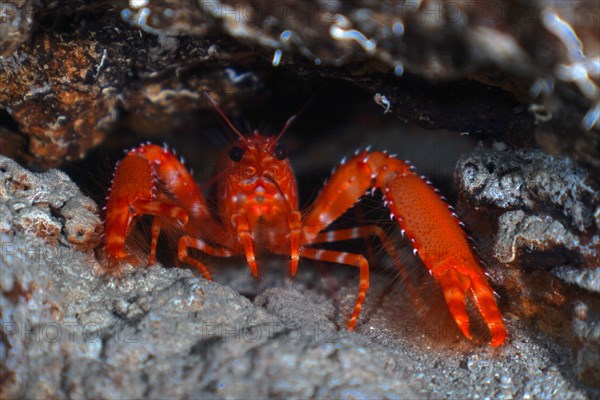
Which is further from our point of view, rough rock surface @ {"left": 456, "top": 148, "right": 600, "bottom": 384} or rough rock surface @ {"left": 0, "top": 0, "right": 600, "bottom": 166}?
rough rock surface @ {"left": 456, "top": 148, "right": 600, "bottom": 384}

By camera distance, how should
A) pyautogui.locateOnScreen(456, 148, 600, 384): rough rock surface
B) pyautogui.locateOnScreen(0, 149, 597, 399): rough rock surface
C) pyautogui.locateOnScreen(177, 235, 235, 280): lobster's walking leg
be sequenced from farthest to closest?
pyautogui.locateOnScreen(177, 235, 235, 280): lobster's walking leg
pyautogui.locateOnScreen(456, 148, 600, 384): rough rock surface
pyautogui.locateOnScreen(0, 149, 597, 399): rough rock surface

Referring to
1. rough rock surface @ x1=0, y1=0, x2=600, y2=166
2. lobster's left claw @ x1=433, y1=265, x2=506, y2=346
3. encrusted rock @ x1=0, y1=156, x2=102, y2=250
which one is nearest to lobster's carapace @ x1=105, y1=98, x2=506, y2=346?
lobster's left claw @ x1=433, y1=265, x2=506, y2=346

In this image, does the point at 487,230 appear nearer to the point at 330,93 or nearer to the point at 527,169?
the point at 527,169

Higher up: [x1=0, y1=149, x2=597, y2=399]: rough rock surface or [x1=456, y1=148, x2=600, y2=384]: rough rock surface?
[x1=456, y1=148, x2=600, y2=384]: rough rock surface

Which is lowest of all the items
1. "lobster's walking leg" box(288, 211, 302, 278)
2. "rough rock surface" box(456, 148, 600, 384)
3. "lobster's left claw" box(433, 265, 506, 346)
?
"lobster's walking leg" box(288, 211, 302, 278)

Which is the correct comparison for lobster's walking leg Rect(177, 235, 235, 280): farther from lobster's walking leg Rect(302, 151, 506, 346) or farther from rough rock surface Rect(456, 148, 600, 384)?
rough rock surface Rect(456, 148, 600, 384)

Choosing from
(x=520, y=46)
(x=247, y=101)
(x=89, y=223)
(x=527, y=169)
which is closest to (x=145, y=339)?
(x=89, y=223)

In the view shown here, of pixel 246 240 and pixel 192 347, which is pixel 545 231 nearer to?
pixel 192 347
